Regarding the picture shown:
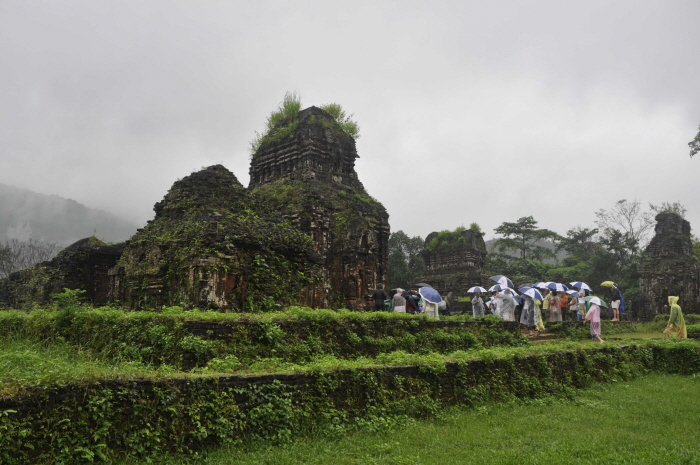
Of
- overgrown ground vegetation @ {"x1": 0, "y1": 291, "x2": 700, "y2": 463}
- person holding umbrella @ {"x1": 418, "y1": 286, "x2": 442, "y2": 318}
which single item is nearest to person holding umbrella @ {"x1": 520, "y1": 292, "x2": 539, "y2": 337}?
person holding umbrella @ {"x1": 418, "y1": 286, "x2": 442, "y2": 318}

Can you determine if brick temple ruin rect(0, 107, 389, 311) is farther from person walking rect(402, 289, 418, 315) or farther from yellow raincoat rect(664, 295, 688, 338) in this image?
yellow raincoat rect(664, 295, 688, 338)

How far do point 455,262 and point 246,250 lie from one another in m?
22.8

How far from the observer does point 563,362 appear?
946 cm

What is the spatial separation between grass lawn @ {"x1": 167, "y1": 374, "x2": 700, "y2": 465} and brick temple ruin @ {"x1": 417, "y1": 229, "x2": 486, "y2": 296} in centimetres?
2283

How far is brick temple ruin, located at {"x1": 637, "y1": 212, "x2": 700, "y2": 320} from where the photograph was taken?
26312 millimetres

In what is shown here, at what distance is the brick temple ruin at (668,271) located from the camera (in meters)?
26.3

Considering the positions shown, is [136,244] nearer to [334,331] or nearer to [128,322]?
[128,322]

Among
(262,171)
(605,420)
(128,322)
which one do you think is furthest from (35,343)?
(262,171)

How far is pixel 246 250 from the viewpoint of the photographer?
37.5ft

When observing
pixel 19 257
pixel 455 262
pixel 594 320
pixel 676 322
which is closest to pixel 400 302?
pixel 594 320

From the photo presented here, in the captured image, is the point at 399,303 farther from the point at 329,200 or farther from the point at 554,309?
the point at 554,309

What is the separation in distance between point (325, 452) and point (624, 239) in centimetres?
4166

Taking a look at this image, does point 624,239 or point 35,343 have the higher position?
point 624,239

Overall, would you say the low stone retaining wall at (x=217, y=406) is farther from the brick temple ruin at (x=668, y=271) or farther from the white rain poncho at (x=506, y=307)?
the brick temple ruin at (x=668, y=271)
